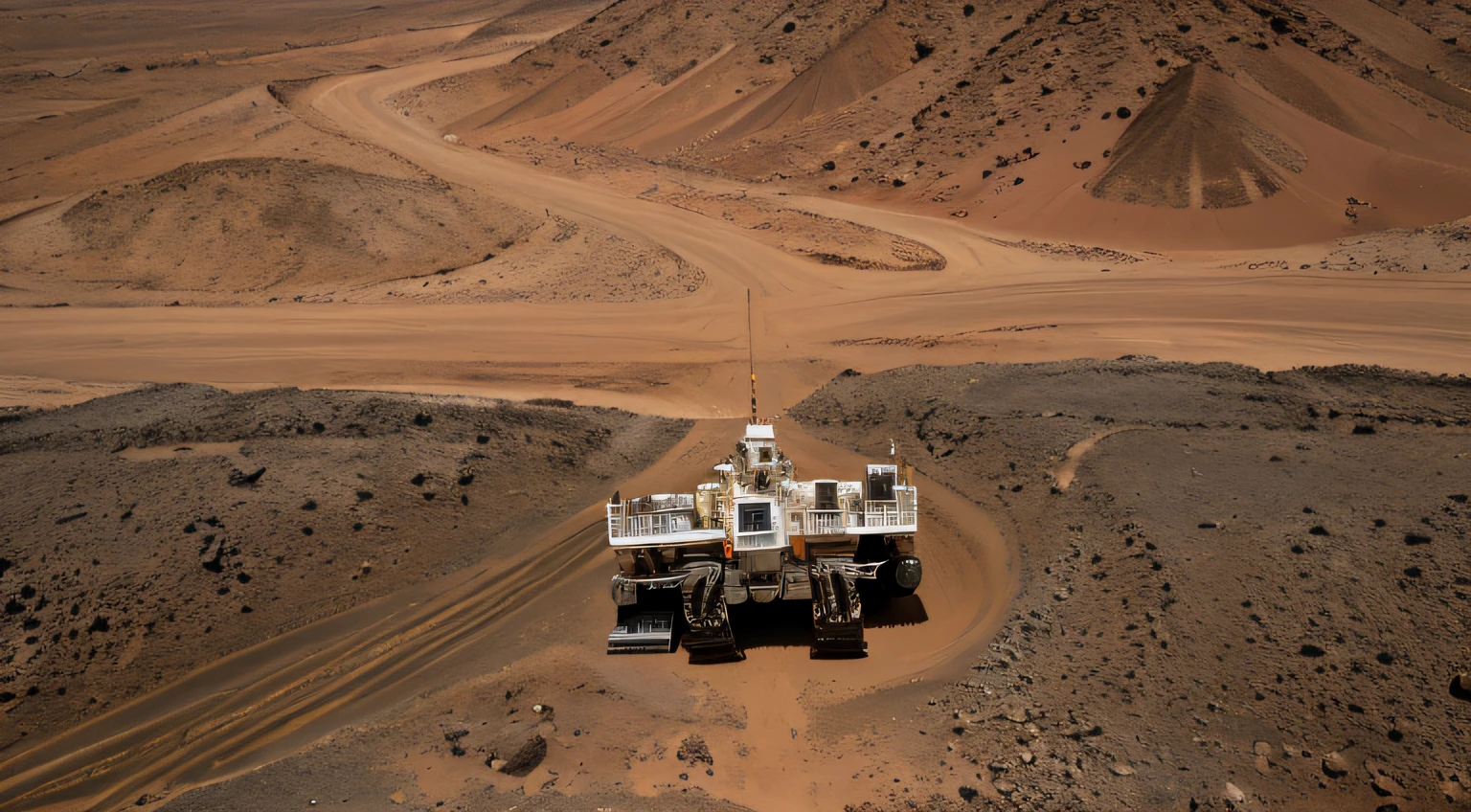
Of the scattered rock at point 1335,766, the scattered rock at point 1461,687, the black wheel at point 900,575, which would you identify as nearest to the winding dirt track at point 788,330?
the black wheel at point 900,575

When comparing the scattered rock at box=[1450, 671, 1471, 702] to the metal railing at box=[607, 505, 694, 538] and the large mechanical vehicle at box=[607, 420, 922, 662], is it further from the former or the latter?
the metal railing at box=[607, 505, 694, 538]

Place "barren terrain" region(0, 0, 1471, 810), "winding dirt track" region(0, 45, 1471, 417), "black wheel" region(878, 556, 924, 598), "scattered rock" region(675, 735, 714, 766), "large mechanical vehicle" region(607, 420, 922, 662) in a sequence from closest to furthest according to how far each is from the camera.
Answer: "scattered rock" region(675, 735, 714, 766), "barren terrain" region(0, 0, 1471, 810), "large mechanical vehicle" region(607, 420, 922, 662), "black wheel" region(878, 556, 924, 598), "winding dirt track" region(0, 45, 1471, 417)

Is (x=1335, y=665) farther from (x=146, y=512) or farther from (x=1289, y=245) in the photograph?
(x=1289, y=245)

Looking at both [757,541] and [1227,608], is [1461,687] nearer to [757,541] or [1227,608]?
[1227,608]

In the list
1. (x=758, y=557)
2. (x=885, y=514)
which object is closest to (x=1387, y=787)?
(x=885, y=514)

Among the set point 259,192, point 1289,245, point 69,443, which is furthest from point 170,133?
point 1289,245

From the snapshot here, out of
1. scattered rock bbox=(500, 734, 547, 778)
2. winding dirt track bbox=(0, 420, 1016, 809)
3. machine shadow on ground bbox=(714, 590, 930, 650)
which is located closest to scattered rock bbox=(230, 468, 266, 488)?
winding dirt track bbox=(0, 420, 1016, 809)
